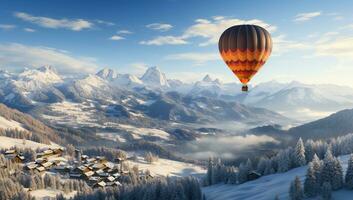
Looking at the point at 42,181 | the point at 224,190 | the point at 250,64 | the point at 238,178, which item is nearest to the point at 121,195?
the point at 224,190

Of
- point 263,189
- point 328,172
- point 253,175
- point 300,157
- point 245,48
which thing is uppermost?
point 245,48

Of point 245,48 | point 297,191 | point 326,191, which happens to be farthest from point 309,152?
point 245,48

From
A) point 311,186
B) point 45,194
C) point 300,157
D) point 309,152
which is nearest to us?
point 311,186

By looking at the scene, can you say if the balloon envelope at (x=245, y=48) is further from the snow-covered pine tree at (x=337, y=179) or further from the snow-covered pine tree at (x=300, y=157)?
the snow-covered pine tree at (x=300, y=157)

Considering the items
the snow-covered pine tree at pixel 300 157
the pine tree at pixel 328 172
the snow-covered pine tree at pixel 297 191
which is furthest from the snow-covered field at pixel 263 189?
the snow-covered pine tree at pixel 297 191

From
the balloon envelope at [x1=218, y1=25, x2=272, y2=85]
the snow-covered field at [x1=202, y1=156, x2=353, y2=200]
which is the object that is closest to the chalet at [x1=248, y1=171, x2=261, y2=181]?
the snow-covered field at [x1=202, y1=156, x2=353, y2=200]

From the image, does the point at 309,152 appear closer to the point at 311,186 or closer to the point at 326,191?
the point at 311,186

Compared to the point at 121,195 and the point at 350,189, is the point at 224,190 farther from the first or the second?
the point at 350,189

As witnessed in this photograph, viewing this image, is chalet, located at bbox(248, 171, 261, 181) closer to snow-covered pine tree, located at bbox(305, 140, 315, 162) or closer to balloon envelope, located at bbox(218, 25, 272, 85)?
snow-covered pine tree, located at bbox(305, 140, 315, 162)
